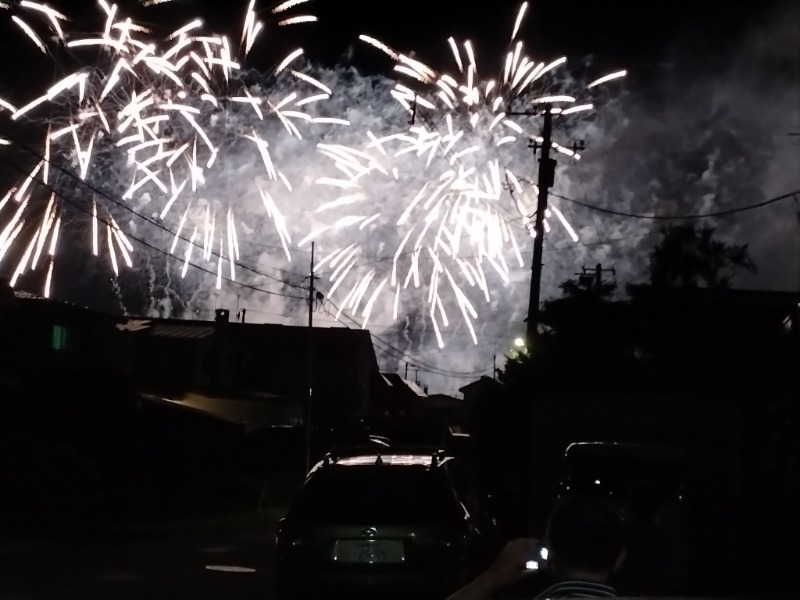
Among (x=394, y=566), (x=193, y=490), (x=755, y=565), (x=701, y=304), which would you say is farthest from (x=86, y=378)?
(x=394, y=566)

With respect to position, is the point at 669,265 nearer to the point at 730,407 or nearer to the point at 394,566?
the point at 730,407

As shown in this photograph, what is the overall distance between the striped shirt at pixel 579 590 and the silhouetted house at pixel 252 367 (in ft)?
116

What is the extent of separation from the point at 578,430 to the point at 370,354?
150ft

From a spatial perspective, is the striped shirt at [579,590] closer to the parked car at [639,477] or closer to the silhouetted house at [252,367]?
the parked car at [639,477]

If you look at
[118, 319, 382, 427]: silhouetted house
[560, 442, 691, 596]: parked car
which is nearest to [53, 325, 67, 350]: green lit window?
[118, 319, 382, 427]: silhouetted house

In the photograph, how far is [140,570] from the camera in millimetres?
16203

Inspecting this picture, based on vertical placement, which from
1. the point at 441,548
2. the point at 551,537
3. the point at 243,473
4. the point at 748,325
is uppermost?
the point at 748,325

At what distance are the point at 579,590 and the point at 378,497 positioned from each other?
5893 millimetres

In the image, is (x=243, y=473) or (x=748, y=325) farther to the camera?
Answer: (x=243, y=473)

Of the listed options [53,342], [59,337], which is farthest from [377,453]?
[59,337]

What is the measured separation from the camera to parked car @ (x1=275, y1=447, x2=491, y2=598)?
32.2 ft

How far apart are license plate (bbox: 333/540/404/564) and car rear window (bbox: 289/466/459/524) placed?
0.19 metres

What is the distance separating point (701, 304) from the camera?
27000 millimetres

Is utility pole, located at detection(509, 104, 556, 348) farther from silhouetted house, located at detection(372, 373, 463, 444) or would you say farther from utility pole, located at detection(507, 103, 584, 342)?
silhouetted house, located at detection(372, 373, 463, 444)
